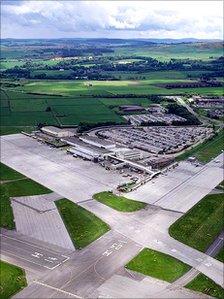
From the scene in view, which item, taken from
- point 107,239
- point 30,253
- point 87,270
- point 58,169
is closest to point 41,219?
point 30,253

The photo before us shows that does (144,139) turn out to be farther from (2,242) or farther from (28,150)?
(2,242)

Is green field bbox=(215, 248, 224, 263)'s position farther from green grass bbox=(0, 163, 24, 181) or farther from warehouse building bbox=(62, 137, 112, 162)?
warehouse building bbox=(62, 137, 112, 162)

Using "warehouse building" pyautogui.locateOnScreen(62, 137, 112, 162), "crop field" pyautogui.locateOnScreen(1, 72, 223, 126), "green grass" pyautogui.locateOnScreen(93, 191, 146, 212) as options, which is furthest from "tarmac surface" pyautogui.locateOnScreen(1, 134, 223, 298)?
"crop field" pyautogui.locateOnScreen(1, 72, 223, 126)

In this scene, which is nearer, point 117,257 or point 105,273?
point 105,273

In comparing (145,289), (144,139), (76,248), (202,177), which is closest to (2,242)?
(76,248)

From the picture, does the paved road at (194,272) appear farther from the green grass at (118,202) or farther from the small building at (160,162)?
the small building at (160,162)

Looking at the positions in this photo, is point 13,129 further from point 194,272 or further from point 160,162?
point 194,272
